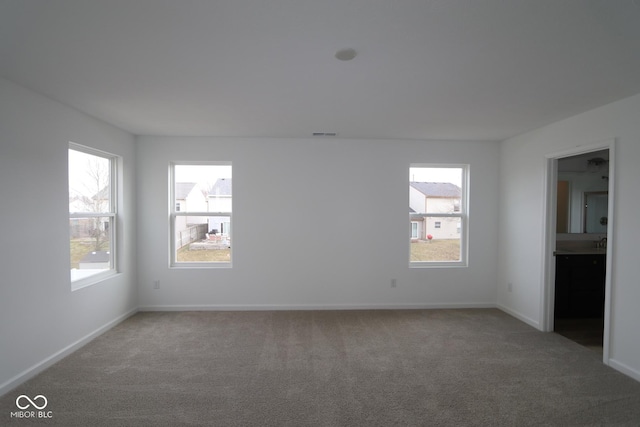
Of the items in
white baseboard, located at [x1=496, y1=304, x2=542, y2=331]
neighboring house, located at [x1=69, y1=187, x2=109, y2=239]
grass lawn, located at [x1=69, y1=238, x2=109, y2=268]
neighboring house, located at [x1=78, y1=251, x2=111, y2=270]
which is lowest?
white baseboard, located at [x1=496, y1=304, x2=542, y2=331]

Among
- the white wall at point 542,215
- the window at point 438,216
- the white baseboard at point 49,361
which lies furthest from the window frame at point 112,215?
the white wall at point 542,215

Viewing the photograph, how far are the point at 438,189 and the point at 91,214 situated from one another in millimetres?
4570

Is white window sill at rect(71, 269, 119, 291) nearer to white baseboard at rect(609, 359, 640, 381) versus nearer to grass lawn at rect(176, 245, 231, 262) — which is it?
grass lawn at rect(176, 245, 231, 262)

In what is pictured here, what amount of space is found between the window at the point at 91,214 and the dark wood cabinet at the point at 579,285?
5652 mm

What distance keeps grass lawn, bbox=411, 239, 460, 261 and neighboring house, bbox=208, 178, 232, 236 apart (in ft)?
9.31

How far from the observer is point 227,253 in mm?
4496

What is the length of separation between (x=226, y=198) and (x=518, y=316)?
4326mm

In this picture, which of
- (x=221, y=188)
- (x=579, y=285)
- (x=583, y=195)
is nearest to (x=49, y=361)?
(x=221, y=188)

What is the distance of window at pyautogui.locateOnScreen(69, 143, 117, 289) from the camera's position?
10.7ft

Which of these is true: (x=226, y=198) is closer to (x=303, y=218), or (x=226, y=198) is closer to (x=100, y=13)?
(x=303, y=218)

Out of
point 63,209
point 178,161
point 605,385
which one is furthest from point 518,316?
point 63,209

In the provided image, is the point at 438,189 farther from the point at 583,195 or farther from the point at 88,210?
the point at 88,210

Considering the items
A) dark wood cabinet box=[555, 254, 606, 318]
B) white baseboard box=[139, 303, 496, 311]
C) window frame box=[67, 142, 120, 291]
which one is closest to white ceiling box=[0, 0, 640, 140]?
window frame box=[67, 142, 120, 291]

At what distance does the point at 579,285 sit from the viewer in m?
4.02
